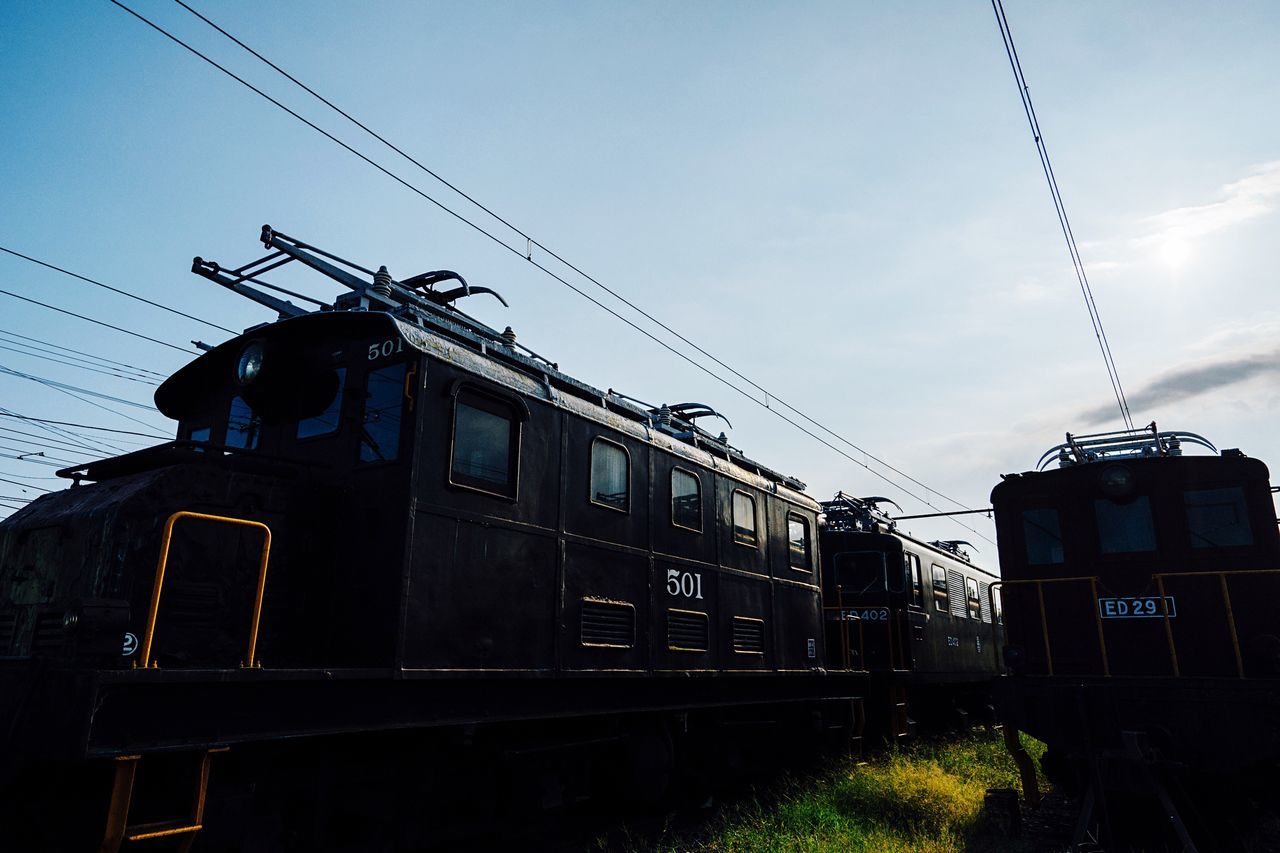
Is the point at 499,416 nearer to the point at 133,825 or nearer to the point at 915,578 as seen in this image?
the point at 133,825

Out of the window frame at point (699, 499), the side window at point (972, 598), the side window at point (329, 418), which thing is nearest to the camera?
the side window at point (329, 418)

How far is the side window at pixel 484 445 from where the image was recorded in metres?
6.59

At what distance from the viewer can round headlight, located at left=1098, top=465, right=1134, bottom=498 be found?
9781 mm

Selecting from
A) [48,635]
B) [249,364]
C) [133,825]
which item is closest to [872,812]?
[133,825]

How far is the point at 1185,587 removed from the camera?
30.8ft

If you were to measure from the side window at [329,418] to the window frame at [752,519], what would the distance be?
5.40 metres

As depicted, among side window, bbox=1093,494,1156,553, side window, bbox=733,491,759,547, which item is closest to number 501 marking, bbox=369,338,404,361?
side window, bbox=733,491,759,547

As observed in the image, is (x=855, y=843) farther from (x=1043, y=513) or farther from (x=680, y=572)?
(x=1043, y=513)

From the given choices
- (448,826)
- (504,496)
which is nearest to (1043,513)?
(504,496)

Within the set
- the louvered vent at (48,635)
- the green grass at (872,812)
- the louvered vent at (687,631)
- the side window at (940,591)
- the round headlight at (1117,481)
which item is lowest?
the green grass at (872,812)

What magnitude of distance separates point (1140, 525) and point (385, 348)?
29.0ft

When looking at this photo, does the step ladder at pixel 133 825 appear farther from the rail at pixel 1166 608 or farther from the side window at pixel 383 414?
the rail at pixel 1166 608

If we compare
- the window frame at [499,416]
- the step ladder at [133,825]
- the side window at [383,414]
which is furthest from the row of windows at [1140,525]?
the step ladder at [133,825]

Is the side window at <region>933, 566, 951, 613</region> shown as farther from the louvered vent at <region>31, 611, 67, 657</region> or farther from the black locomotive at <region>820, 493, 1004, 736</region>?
the louvered vent at <region>31, 611, 67, 657</region>
